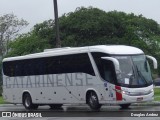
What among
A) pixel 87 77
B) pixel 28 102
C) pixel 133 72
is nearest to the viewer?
pixel 133 72

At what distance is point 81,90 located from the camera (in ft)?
84.2

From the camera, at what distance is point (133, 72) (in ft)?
78.6

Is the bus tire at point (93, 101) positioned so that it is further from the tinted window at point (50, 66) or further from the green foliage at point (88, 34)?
the green foliage at point (88, 34)

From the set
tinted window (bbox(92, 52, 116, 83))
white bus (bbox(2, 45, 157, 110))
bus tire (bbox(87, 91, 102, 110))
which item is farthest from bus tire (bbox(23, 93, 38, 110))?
tinted window (bbox(92, 52, 116, 83))

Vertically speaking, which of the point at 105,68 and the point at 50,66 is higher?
the point at 50,66

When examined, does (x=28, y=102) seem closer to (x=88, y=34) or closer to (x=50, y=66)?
(x=50, y=66)

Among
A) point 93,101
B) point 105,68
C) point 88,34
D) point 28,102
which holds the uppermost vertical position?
point 88,34

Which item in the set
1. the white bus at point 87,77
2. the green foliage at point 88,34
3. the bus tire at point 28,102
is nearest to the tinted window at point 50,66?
the white bus at point 87,77

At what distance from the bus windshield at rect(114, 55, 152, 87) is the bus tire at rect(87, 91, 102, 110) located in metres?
1.67

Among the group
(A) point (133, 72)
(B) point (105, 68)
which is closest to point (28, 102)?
(B) point (105, 68)

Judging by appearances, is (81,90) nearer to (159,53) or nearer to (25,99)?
(25,99)

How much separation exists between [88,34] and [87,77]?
66.3ft

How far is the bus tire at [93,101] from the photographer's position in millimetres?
24516

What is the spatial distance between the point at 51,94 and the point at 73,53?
10.7 feet
